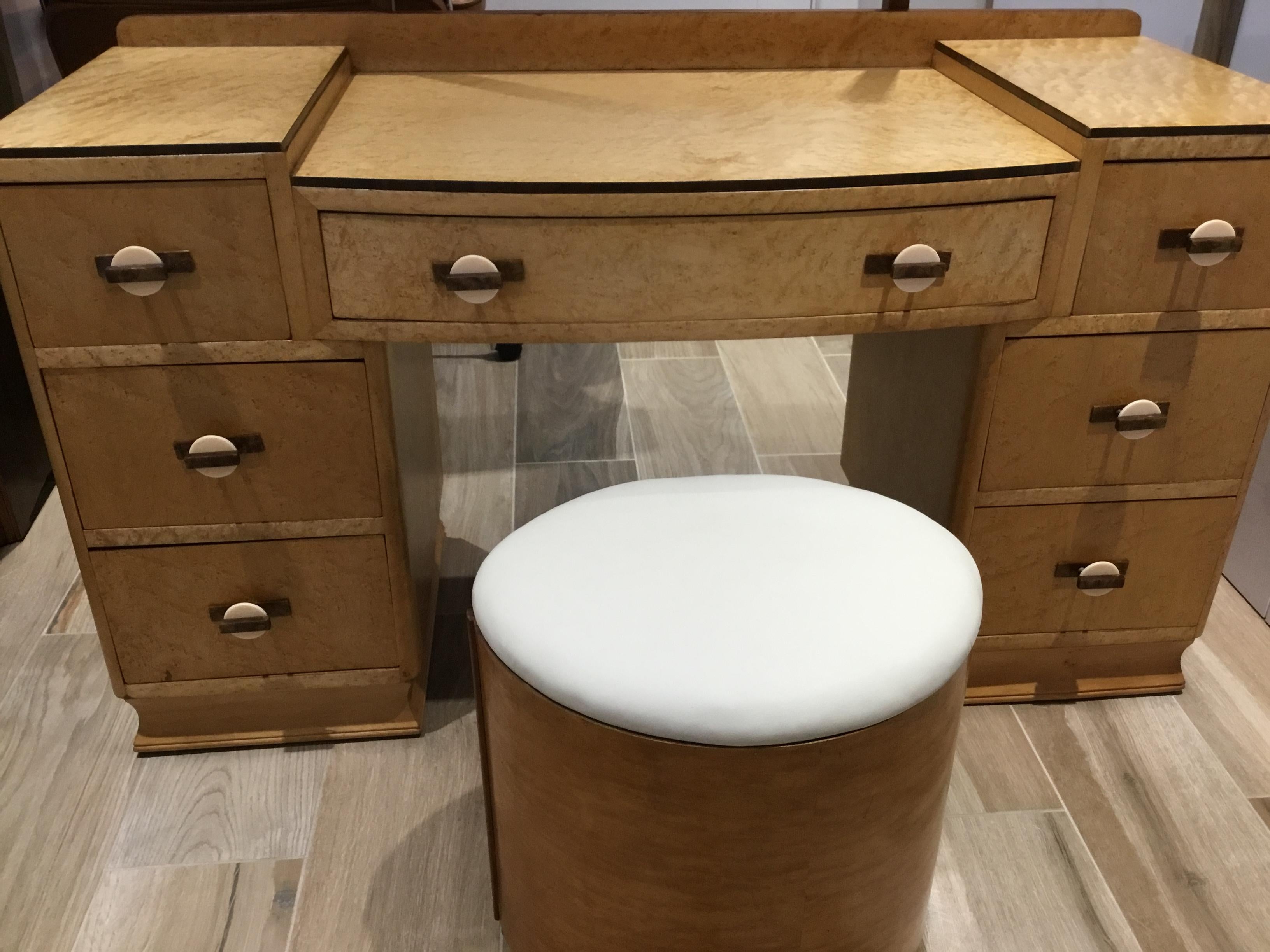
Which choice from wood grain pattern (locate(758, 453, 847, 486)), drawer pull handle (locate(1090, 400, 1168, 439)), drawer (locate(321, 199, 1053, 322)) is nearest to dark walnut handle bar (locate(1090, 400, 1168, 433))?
drawer pull handle (locate(1090, 400, 1168, 439))

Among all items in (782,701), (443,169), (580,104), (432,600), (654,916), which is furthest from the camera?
(432,600)

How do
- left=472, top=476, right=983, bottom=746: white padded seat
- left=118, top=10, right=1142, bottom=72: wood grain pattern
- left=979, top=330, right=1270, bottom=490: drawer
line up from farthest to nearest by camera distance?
left=118, top=10, right=1142, bottom=72: wood grain pattern, left=979, top=330, right=1270, bottom=490: drawer, left=472, top=476, right=983, bottom=746: white padded seat

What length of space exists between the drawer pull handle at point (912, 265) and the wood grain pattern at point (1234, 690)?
2.59 ft

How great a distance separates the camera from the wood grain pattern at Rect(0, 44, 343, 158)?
1.05 metres

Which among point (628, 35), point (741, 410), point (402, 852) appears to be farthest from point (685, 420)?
point (402, 852)

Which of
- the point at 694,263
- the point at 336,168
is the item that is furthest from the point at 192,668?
the point at 694,263

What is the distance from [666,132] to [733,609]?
0.58m

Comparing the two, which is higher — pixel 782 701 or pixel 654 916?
pixel 782 701

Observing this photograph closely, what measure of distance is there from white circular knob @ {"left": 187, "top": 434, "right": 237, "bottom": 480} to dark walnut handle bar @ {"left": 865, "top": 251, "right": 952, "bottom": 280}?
2.33 feet

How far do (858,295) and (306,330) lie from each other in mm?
579

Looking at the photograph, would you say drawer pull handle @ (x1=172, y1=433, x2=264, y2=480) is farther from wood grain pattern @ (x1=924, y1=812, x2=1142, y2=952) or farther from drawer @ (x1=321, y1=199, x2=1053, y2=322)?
wood grain pattern @ (x1=924, y1=812, x2=1142, y2=952)

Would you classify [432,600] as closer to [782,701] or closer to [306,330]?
[306,330]

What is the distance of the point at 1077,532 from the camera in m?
1.38

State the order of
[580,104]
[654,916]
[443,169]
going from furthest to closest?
[580,104] → [443,169] → [654,916]
